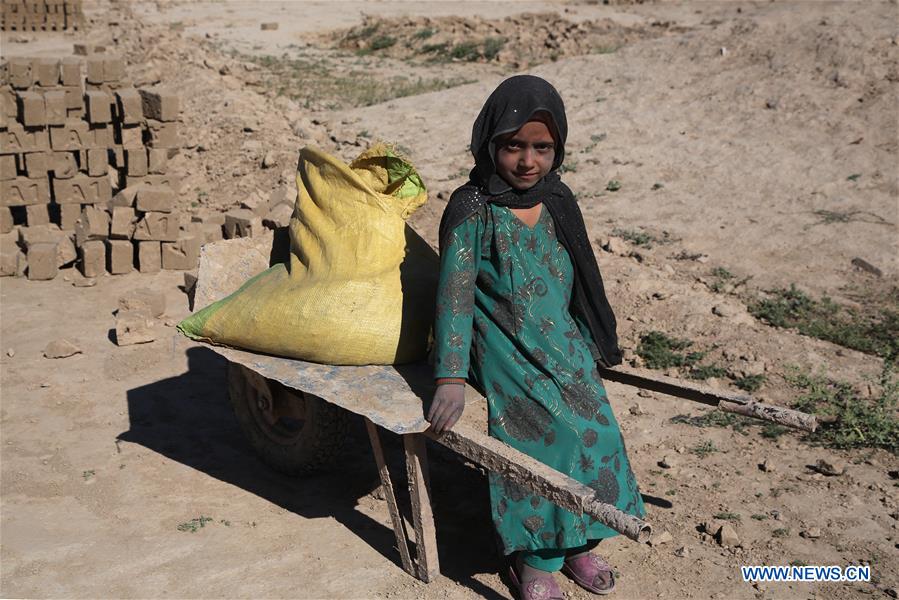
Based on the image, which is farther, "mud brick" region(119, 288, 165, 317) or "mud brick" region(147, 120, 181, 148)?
"mud brick" region(147, 120, 181, 148)

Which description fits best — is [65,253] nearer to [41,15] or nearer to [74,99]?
[74,99]

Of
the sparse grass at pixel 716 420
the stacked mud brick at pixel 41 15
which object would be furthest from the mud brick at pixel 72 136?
the stacked mud brick at pixel 41 15

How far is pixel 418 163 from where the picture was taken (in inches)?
344

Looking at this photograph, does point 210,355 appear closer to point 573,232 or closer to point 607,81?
point 573,232

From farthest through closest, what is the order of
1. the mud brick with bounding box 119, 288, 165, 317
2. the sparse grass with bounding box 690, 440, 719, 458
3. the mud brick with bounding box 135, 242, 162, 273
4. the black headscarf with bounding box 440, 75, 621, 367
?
1. the mud brick with bounding box 135, 242, 162, 273
2. the mud brick with bounding box 119, 288, 165, 317
3. the sparse grass with bounding box 690, 440, 719, 458
4. the black headscarf with bounding box 440, 75, 621, 367

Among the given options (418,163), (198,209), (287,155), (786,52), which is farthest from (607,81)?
(198,209)

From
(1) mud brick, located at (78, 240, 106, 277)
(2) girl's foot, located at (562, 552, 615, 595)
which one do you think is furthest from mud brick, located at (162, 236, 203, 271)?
(2) girl's foot, located at (562, 552, 615, 595)

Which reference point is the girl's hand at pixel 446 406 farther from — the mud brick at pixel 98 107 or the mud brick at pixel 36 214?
the mud brick at pixel 36 214

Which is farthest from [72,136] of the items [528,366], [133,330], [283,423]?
[528,366]

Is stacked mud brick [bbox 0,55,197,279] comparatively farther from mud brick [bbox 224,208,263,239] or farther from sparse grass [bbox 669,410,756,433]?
sparse grass [bbox 669,410,756,433]

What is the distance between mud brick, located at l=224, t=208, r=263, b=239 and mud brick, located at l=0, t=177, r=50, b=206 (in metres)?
2.33

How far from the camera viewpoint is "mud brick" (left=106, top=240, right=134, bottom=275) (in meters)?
6.70

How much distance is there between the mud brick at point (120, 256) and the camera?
670 centimetres

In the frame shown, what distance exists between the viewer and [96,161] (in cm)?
779
